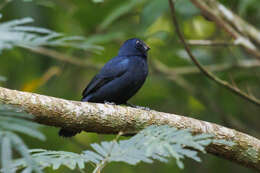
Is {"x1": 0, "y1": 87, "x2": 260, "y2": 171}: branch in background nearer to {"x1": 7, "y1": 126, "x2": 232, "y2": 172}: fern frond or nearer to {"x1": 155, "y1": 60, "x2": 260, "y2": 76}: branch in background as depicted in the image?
{"x1": 7, "y1": 126, "x2": 232, "y2": 172}: fern frond

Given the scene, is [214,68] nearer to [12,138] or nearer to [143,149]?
[143,149]

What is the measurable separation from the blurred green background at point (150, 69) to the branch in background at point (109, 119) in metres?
1.75

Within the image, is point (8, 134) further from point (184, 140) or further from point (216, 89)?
point (216, 89)

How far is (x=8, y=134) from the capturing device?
157 cm

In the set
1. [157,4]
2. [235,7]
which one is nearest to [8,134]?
[157,4]

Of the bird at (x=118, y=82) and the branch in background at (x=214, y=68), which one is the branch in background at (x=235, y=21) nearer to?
the branch in background at (x=214, y=68)

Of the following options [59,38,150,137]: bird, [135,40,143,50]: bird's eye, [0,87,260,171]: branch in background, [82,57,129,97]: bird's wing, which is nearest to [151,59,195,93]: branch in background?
[135,40,143,50]: bird's eye

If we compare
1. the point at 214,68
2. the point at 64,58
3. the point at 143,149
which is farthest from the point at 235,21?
the point at 143,149

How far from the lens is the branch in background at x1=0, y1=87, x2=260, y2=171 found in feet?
9.67

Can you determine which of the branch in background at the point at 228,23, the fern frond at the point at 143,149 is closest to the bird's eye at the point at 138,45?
the branch in background at the point at 228,23

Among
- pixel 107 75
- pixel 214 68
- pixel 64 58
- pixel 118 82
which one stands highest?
pixel 64 58

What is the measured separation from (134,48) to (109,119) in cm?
236

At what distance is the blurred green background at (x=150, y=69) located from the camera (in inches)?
216

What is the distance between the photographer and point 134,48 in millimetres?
5441
